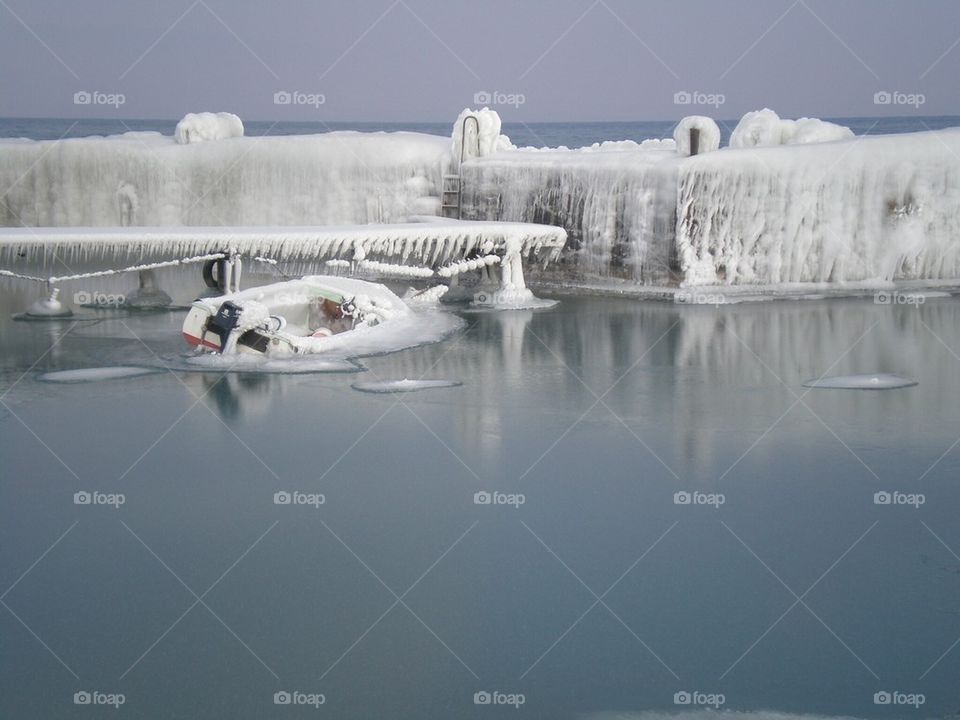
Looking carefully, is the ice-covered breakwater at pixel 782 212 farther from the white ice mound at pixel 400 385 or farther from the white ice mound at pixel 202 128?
the white ice mound at pixel 202 128

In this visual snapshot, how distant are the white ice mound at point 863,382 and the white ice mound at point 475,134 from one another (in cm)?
1086

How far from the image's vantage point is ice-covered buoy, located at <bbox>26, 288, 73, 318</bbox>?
1892 cm

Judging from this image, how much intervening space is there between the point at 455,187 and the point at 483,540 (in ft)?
49.6

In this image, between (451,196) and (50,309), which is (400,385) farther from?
(451,196)

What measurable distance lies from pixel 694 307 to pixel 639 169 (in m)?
2.70

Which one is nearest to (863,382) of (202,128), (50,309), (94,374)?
(94,374)

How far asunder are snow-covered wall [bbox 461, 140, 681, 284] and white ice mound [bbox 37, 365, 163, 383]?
9.17m

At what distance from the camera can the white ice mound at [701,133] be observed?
21.0 m

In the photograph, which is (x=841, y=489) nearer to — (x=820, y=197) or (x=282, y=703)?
(x=282, y=703)

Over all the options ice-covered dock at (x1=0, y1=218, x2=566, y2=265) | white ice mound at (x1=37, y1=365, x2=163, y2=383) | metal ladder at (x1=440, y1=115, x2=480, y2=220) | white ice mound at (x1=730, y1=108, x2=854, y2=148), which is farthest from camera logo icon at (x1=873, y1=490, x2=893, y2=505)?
metal ladder at (x1=440, y1=115, x2=480, y2=220)

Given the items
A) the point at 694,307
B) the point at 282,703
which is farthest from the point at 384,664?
the point at 694,307

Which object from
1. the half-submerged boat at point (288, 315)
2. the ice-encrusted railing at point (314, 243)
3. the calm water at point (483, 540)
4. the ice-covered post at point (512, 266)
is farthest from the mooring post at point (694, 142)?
the calm water at point (483, 540)

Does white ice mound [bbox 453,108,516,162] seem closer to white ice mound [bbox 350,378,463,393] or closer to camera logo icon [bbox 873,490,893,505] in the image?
white ice mound [bbox 350,378,463,393]

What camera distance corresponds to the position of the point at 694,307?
65.3 ft
